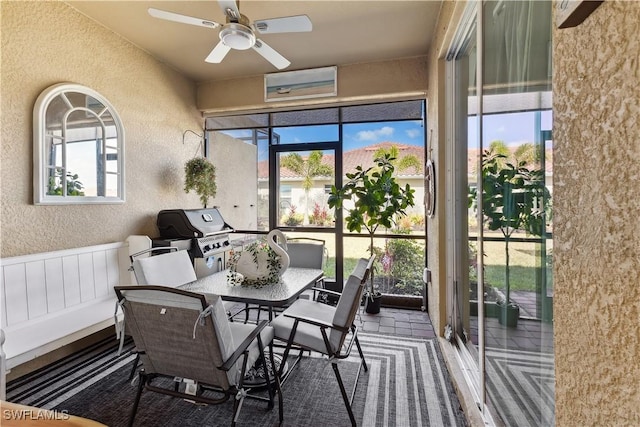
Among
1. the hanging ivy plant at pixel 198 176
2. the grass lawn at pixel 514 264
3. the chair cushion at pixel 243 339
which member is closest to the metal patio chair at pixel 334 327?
the chair cushion at pixel 243 339

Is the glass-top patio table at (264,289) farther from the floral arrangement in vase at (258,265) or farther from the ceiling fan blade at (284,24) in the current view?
the ceiling fan blade at (284,24)

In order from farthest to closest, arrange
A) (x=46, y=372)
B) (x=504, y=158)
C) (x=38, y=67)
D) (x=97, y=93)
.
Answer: (x=97, y=93) → (x=38, y=67) → (x=46, y=372) → (x=504, y=158)

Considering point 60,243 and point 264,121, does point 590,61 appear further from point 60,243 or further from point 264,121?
point 264,121

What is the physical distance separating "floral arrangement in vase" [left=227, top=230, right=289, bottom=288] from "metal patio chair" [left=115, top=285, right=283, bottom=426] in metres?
0.67

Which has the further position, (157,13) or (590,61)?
(157,13)

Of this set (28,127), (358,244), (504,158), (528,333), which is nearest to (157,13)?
(28,127)

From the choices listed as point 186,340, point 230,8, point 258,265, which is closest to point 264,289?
point 258,265

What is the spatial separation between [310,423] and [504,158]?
181 cm

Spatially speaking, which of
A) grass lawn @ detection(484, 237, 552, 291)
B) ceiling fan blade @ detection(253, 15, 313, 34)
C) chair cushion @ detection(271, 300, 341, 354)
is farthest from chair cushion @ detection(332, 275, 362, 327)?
ceiling fan blade @ detection(253, 15, 313, 34)

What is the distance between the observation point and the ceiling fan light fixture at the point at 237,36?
82.9 inches

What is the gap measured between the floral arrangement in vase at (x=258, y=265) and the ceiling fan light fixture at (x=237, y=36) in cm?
150

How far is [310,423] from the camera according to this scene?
71.6 inches

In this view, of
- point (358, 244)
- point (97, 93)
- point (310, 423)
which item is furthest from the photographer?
point (358, 244)

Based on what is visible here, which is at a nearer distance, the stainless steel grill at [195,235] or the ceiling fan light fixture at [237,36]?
the ceiling fan light fixture at [237,36]
